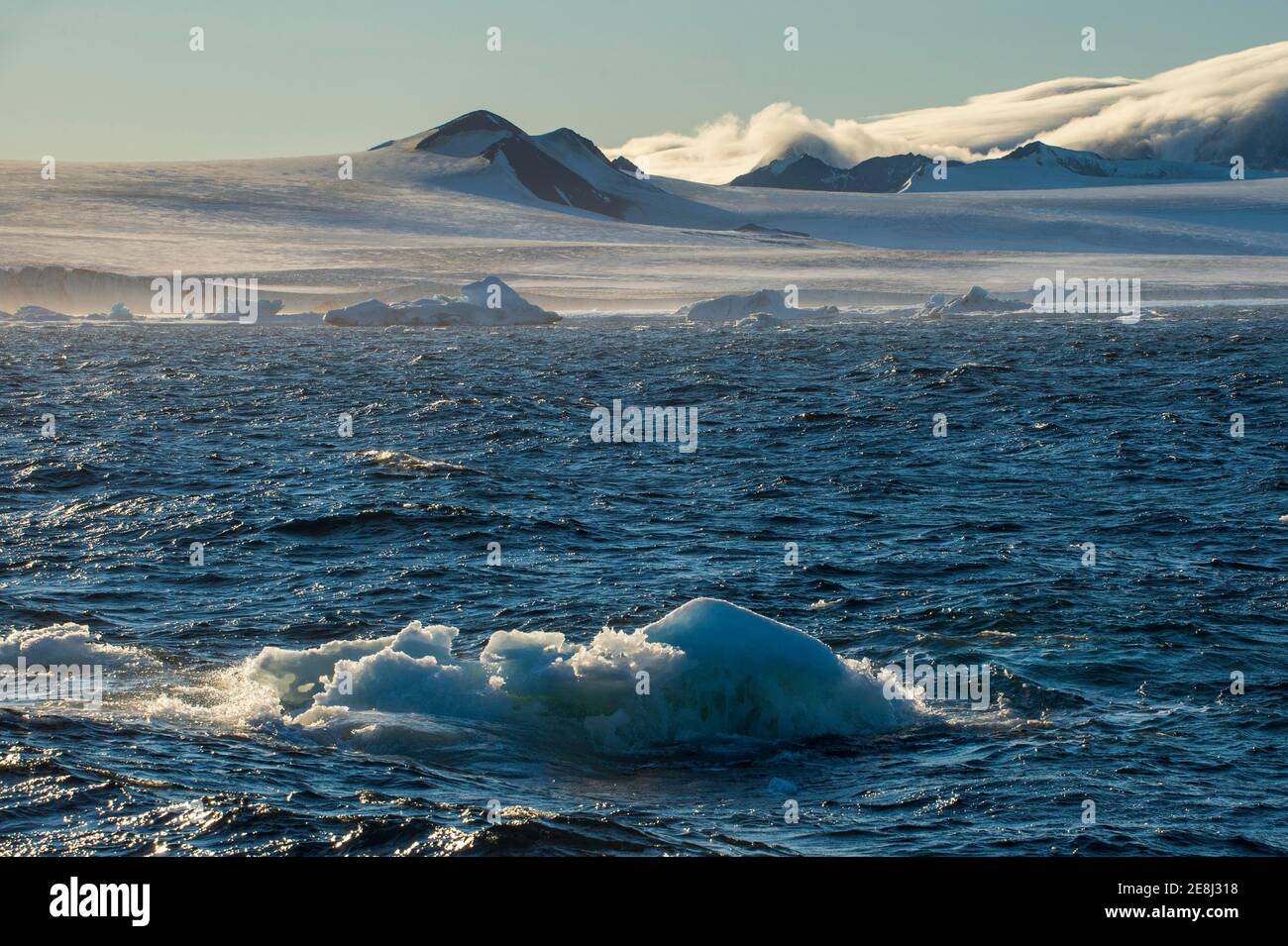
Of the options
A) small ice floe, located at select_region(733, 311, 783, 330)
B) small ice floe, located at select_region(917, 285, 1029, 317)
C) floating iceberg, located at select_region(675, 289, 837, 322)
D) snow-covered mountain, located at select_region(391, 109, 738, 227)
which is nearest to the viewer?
small ice floe, located at select_region(733, 311, 783, 330)

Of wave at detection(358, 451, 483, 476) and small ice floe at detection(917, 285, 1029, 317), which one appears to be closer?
wave at detection(358, 451, 483, 476)

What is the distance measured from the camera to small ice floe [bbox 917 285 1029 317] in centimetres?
6681

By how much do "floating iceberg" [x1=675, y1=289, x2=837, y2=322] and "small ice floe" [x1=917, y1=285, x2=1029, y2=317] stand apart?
4433mm

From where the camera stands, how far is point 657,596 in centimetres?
1568

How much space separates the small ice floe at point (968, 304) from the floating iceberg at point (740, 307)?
443 centimetres

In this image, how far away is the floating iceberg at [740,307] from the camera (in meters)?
67.4

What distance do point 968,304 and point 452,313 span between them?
2316cm
